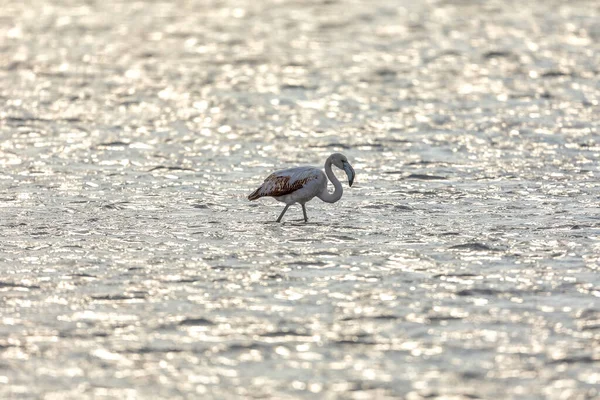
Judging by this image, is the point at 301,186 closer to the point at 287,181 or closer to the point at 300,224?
the point at 287,181

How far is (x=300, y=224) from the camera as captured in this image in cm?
1667

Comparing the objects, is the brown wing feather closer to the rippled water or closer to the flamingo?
the flamingo

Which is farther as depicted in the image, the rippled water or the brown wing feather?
the brown wing feather

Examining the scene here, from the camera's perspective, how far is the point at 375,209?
57.6ft

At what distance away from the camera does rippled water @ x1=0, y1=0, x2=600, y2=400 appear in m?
10.8

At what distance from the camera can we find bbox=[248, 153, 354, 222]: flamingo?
54.0ft

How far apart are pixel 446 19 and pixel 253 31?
6681 millimetres

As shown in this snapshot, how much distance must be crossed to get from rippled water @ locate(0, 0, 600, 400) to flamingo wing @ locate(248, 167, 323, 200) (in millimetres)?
477

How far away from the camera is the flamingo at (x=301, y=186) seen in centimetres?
1647

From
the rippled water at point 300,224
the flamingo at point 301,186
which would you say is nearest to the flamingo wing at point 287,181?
the flamingo at point 301,186

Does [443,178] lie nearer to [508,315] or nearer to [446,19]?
[508,315]

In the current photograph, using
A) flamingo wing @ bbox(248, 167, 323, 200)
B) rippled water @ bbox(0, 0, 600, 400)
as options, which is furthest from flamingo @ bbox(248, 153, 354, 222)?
rippled water @ bbox(0, 0, 600, 400)

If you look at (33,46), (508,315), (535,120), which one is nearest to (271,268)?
(508,315)

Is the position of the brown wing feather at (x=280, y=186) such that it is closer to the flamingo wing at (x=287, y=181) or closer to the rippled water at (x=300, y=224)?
the flamingo wing at (x=287, y=181)
